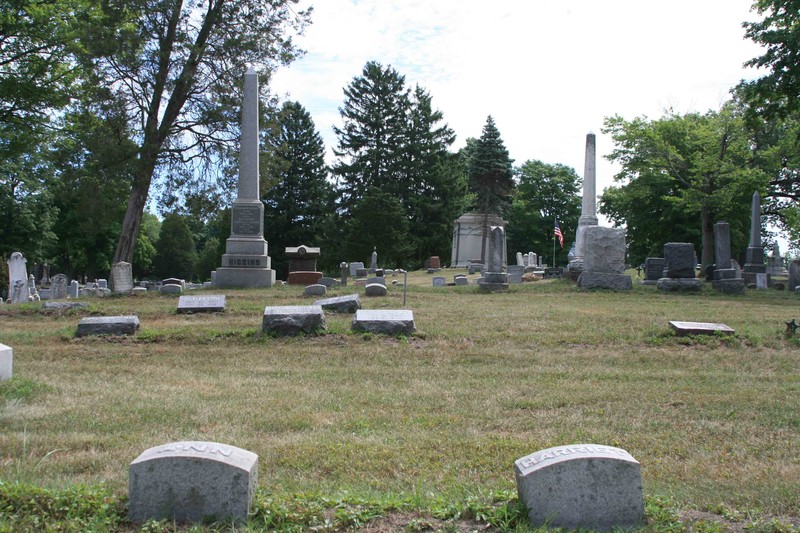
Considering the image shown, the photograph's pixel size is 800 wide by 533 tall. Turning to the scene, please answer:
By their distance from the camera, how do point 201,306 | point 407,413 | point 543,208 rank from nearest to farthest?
point 407,413 < point 201,306 < point 543,208

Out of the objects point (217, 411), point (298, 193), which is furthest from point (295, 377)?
point (298, 193)

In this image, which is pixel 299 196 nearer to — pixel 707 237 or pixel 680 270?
pixel 707 237

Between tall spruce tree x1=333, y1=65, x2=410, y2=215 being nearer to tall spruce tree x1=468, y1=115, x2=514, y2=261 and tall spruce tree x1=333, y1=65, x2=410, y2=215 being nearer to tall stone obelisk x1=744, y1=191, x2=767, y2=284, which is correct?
tall spruce tree x1=468, y1=115, x2=514, y2=261

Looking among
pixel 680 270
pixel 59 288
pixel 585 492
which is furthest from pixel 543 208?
pixel 585 492

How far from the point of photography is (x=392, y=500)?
12.4 ft

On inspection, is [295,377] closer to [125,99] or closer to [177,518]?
[177,518]

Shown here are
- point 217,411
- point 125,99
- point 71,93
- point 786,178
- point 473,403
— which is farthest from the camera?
point 786,178

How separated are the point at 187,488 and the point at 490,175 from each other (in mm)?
42879

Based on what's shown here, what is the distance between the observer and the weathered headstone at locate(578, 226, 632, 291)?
18.6 meters

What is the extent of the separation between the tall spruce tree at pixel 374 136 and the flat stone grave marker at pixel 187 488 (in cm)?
5045

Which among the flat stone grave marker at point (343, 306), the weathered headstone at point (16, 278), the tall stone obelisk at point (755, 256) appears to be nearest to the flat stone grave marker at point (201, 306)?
the flat stone grave marker at point (343, 306)

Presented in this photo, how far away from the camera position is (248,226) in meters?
21.4

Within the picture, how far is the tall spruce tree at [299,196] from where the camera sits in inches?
2053

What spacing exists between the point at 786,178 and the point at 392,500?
131 feet
